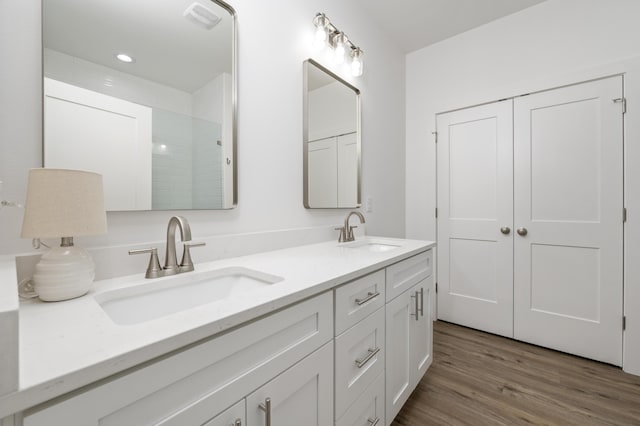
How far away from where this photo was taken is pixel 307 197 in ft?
5.20

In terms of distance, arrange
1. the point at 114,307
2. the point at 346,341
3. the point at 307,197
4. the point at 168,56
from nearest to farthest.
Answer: the point at 114,307 < the point at 346,341 < the point at 168,56 < the point at 307,197

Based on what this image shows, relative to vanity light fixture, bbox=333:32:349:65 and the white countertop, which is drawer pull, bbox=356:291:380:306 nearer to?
the white countertop

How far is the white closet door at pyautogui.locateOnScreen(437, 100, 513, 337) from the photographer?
2.24m

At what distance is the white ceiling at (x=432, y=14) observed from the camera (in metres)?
2.06

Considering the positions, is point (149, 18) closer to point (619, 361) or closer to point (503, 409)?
point (503, 409)

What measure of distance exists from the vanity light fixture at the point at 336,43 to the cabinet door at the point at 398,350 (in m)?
1.52

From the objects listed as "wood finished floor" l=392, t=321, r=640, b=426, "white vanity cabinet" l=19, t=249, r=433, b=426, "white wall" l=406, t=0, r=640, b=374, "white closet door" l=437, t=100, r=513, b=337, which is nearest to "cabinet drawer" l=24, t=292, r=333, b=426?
"white vanity cabinet" l=19, t=249, r=433, b=426

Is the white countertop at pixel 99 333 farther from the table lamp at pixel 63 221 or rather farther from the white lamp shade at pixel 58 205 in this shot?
the white lamp shade at pixel 58 205

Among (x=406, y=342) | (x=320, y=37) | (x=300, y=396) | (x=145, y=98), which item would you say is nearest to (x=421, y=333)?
(x=406, y=342)

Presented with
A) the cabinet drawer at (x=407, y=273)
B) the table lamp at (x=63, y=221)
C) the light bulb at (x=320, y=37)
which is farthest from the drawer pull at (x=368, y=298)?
the light bulb at (x=320, y=37)

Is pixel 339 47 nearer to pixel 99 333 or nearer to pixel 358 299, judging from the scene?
pixel 358 299

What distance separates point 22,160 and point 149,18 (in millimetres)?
647

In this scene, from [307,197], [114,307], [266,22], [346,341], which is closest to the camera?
[114,307]

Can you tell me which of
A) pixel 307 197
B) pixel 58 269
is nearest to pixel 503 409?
pixel 307 197
